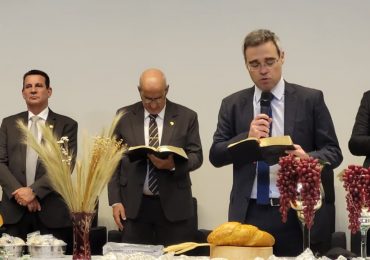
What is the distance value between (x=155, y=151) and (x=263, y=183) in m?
0.88

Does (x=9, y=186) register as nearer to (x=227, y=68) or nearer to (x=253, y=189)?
(x=227, y=68)

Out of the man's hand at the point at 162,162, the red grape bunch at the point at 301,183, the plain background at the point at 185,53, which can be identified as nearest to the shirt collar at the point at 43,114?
the plain background at the point at 185,53

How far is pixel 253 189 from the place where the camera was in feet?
10.4

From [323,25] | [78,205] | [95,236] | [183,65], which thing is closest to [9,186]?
[95,236]

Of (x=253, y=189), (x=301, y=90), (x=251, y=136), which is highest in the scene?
(x=301, y=90)

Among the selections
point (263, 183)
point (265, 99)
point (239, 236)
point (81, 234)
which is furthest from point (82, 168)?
point (265, 99)

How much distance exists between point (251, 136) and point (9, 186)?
2.52 metres

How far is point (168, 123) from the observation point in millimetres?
4703

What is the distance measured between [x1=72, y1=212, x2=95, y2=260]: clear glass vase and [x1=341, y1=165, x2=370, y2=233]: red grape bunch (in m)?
1.01

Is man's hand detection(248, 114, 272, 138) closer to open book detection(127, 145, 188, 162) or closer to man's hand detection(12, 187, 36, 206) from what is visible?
open book detection(127, 145, 188, 162)

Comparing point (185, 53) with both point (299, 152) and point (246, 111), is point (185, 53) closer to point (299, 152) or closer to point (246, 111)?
point (246, 111)

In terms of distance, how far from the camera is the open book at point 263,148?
2.85 metres

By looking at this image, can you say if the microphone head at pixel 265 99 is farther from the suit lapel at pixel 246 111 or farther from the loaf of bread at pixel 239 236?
the loaf of bread at pixel 239 236

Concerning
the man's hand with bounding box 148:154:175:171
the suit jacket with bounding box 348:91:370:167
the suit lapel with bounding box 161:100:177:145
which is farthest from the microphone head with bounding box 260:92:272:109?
the suit lapel with bounding box 161:100:177:145
